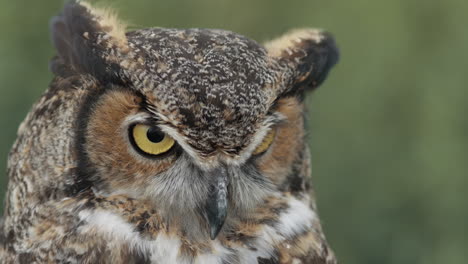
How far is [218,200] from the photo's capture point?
1.84 metres

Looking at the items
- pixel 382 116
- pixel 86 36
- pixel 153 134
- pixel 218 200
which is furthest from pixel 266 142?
pixel 382 116

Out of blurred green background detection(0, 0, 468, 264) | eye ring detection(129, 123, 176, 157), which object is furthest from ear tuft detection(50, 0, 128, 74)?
blurred green background detection(0, 0, 468, 264)

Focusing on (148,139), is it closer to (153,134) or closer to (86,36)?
(153,134)

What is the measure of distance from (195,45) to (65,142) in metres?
0.39

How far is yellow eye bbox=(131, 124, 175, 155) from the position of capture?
1.77 m

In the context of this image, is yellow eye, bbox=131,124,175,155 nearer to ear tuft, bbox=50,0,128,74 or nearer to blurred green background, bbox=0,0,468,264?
ear tuft, bbox=50,0,128,74

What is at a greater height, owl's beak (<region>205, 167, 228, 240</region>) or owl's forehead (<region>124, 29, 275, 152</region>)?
owl's forehead (<region>124, 29, 275, 152</region>)

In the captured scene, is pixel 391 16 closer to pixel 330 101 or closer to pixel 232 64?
pixel 330 101

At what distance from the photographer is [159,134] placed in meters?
1.78

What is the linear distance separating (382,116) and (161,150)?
6.97 ft

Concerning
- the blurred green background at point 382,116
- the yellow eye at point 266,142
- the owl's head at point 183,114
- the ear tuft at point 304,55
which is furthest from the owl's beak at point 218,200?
the blurred green background at point 382,116

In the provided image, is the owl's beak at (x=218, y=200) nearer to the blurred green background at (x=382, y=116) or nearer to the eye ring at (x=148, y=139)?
the eye ring at (x=148, y=139)

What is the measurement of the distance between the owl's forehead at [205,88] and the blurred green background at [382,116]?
168cm

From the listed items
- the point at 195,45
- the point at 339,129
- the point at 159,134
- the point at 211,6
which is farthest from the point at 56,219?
the point at 211,6
